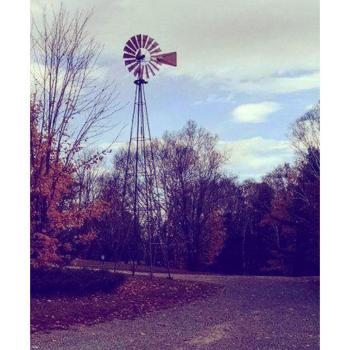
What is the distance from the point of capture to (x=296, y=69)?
234 inches

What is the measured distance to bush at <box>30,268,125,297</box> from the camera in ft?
29.0

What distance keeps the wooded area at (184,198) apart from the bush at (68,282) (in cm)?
45

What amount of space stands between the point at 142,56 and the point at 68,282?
591 centimetres

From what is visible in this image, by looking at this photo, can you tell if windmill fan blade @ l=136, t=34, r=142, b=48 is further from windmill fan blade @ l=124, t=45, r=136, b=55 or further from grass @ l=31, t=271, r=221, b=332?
grass @ l=31, t=271, r=221, b=332

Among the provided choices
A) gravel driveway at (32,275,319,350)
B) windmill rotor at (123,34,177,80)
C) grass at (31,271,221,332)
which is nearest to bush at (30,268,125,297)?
grass at (31,271,221,332)

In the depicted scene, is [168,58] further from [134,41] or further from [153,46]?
[134,41]

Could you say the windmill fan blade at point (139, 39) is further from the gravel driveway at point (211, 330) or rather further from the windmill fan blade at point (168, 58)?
the gravel driveway at point (211, 330)

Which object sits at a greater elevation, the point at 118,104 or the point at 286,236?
the point at 118,104

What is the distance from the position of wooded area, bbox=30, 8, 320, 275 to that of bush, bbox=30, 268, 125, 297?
45 centimetres

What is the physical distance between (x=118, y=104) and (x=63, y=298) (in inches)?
150

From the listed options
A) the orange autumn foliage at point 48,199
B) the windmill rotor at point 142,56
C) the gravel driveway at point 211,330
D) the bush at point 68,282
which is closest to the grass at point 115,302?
the bush at point 68,282

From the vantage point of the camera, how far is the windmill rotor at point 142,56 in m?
11.8
